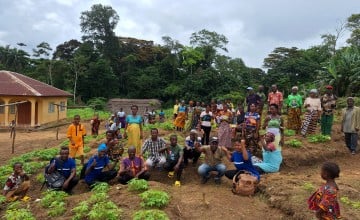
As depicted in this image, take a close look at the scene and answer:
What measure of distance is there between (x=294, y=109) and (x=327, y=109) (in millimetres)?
1089

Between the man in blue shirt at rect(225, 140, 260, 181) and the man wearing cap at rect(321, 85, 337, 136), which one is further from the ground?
the man wearing cap at rect(321, 85, 337, 136)

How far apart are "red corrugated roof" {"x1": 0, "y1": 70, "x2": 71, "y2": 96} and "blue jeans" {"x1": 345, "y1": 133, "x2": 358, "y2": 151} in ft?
70.3

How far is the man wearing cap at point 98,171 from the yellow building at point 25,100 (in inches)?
738

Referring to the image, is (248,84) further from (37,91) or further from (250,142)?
(250,142)

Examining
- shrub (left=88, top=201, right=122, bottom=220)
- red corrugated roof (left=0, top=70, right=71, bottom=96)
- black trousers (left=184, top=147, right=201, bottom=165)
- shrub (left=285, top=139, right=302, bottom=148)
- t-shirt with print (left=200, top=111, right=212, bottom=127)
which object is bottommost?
shrub (left=88, top=201, right=122, bottom=220)

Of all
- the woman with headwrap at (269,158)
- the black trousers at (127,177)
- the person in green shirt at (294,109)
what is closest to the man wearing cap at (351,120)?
the person in green shirt at (294,109)

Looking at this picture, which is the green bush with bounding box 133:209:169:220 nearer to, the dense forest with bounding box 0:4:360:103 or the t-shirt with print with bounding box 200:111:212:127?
the t-shirt with print with bounding box 200:111:212:127

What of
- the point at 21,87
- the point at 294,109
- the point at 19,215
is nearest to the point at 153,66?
the point at 21,87

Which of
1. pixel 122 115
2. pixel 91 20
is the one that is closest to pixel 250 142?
pixel 122 115

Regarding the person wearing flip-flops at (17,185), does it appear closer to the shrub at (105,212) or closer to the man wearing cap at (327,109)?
the shrub at (105,212)

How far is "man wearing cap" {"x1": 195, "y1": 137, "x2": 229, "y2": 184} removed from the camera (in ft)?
27.6

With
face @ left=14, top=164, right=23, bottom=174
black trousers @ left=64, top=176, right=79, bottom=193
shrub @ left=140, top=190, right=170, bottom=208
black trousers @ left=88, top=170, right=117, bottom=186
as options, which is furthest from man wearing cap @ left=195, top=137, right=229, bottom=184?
face @ left=14, top=164, right=23, bottom=174

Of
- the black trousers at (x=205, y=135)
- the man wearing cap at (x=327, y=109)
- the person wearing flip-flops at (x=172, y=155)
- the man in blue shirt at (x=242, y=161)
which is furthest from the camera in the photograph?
the man wearing cap at (x=327, y=109)

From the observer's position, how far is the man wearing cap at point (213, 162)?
842 cm
